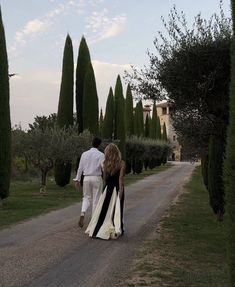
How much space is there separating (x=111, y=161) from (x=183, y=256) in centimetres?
275

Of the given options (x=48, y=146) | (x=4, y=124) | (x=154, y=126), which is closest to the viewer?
(x=4, y=124)

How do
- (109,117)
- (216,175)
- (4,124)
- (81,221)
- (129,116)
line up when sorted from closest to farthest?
(81,221) → (216,175) → (4,124) → (109,117) → (129,116)

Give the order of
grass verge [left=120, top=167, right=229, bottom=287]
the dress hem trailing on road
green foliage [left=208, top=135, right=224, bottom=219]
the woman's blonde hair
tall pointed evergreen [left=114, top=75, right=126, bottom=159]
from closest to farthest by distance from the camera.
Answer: grass verge [left=120, top=167, right=229, bottom=287] < the dress hem trailing on road < the woman's blonde hair < green foliage [left=208, top=135, right=224, bottom=219] < tall pointed evergreen [left=114, top=75, right=126, bottom=159]

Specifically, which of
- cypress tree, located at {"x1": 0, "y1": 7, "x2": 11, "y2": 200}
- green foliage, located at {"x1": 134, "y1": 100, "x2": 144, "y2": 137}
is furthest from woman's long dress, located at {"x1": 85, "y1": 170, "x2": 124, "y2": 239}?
green foliage, located at {"x1": 134, "y1": 100, "x2": 144, "y2": 137}

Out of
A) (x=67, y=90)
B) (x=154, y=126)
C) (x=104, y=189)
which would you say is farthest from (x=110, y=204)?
(x=154, y=126)

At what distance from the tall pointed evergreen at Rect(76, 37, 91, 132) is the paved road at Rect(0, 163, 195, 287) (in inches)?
616

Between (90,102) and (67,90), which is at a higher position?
(67,90)

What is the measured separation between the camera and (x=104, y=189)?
33.3ft

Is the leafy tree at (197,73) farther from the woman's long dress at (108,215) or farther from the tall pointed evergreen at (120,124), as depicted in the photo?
the tall pointed evergreen at (120,124)

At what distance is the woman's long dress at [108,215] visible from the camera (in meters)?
9.72

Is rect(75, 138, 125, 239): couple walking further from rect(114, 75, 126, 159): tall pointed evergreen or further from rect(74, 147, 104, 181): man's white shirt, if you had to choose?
rect(114, 75, 126, 159): tall pointed evergreen

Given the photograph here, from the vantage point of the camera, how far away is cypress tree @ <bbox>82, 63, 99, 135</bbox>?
88.7 ft

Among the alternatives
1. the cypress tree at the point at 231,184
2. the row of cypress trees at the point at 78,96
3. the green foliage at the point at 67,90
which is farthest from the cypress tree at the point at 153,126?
the cypress tree at the point at 231,184

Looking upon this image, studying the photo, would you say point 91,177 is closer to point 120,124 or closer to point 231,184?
point 231,184
